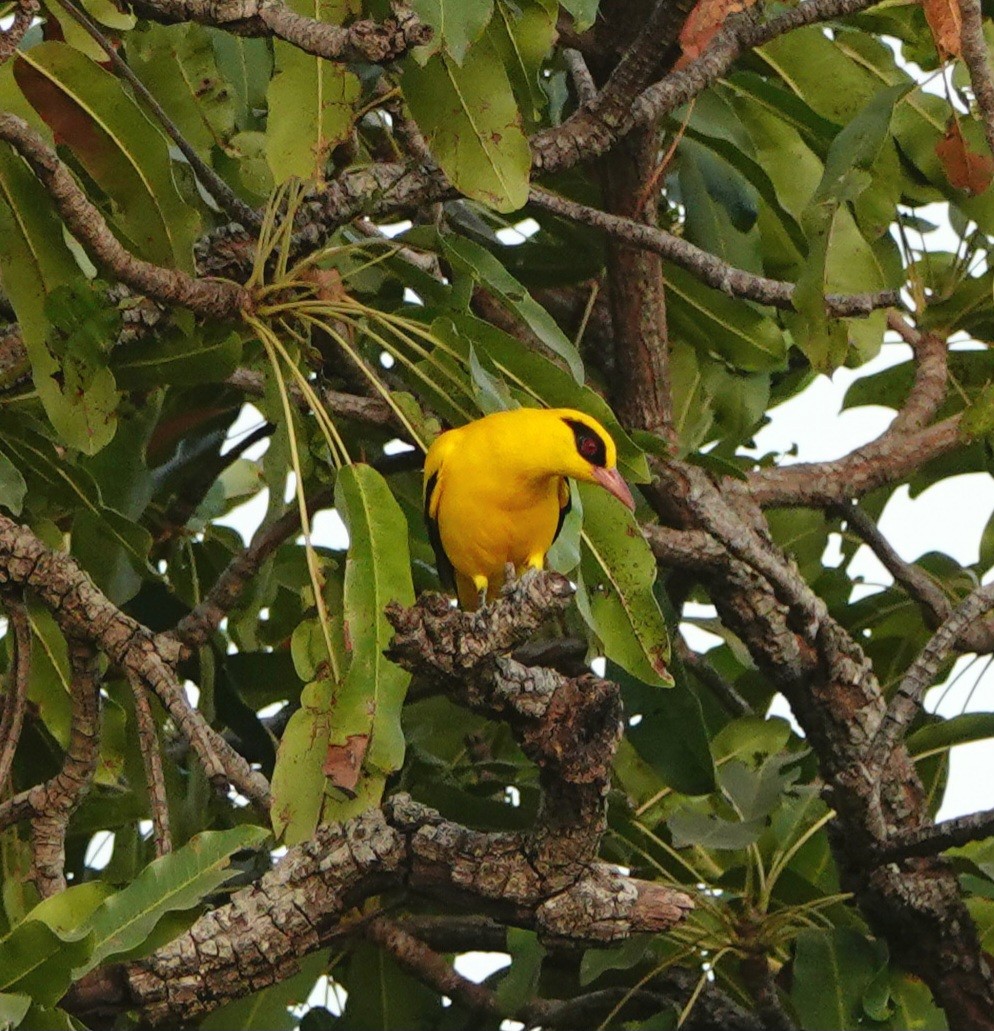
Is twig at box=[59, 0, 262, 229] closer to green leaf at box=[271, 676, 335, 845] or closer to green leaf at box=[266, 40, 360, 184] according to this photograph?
green leaf at box=[266, 40, 360, 184]

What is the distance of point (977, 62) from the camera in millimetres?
3295

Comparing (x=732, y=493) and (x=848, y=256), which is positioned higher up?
(x=848, y=256)

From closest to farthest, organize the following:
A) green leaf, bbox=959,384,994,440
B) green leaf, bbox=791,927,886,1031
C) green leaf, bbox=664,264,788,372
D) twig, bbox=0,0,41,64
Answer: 1. twig, bbox=0,0,41,64
2. green leaf, bbox=959,384,994,440
3. green leaf, bbox=791,927,886,1031
4. green leaf, bbox=664,264,788,372

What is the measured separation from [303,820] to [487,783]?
5.98ft

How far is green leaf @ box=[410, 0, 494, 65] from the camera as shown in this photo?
3014mm

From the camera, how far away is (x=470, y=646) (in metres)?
2.67

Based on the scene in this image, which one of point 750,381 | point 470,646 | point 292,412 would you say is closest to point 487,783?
point 750,381

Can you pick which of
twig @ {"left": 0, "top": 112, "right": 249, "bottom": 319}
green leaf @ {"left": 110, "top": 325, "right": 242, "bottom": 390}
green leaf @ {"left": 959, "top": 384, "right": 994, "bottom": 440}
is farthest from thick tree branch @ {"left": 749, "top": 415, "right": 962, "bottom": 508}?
twig @ {"left": 0, "top": 112, "right": 249, "bottom": 319}

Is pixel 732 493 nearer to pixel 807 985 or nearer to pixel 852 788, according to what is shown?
pixel 852 788

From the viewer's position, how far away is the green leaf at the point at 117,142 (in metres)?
3.66

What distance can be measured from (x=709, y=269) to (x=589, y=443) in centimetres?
55

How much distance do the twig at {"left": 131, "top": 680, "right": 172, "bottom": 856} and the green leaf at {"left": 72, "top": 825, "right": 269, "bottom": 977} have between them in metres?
0.15

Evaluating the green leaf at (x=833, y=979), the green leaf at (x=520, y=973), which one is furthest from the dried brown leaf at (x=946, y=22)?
the green leaf at (x=520, y=973)

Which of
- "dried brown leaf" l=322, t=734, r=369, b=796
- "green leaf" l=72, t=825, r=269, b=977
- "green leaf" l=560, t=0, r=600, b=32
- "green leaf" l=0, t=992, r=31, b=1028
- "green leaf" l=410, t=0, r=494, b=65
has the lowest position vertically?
"green leaf" l=0, t=992, r=31, b=1028
